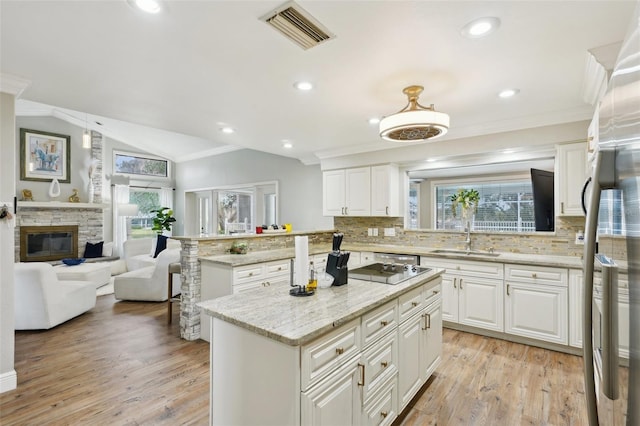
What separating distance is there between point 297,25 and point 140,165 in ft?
27.7

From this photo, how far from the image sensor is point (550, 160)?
3.75 m

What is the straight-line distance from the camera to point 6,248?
96.3 inches

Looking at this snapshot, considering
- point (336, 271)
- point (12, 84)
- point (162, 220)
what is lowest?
point (336, 271)

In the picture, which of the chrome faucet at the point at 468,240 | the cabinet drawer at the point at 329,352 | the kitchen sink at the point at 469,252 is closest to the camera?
the cabinet drawer at the point at 329,352

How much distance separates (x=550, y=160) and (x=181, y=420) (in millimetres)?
4585

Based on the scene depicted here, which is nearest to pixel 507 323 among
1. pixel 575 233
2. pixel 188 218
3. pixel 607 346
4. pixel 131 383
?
pixel 575 233

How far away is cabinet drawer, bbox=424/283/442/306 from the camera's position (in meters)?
2.41

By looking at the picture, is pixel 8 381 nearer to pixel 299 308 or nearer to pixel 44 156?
pixel 299 308

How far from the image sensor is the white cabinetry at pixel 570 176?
3.24 m

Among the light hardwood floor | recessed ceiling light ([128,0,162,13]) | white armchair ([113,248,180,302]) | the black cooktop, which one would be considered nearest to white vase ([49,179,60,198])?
white armchair ([113,248,180,302])

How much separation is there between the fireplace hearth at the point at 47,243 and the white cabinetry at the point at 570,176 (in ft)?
30.7

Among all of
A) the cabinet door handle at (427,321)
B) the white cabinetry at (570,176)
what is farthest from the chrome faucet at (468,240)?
the cabinet door handle at (427,321)

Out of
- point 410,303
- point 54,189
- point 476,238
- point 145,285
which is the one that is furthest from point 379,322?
point 54,189

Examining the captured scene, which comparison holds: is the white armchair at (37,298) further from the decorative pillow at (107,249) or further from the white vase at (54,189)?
the white vase at (54,189)
